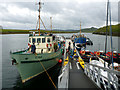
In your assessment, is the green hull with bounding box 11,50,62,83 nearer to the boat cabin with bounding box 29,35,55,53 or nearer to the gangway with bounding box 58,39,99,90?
the boat cabin with bounding box 29,35,55,53

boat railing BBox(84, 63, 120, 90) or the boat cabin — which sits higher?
the boat cabin

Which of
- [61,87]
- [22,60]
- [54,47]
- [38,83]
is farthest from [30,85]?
[61,87]

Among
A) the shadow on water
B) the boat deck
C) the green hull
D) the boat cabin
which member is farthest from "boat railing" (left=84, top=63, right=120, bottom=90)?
the boat cabin

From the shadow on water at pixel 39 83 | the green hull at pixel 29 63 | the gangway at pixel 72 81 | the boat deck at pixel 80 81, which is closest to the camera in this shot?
the gangway at pixel 72 81

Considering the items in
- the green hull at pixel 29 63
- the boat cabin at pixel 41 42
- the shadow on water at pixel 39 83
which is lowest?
the shadow on water at pixel 39 83

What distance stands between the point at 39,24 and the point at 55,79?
30.0 ft

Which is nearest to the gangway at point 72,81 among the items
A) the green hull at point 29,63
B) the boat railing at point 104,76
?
the boat railing at point 104,76

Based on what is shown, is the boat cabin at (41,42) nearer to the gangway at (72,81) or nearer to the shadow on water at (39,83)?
the shadow on water at (39,83)

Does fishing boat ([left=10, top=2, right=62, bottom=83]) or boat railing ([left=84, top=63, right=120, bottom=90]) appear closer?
boat railing ([left=84, top=63, right=120, bottom=90])

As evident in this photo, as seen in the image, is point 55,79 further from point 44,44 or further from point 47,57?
point 44,44

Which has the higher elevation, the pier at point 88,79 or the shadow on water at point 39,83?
the pier at point 88,79

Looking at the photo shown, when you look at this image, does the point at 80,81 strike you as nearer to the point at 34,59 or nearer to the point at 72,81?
the point at 72,81

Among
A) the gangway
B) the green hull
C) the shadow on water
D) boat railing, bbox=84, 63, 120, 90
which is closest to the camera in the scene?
boat railing, bbox=84, 63, 120, 90

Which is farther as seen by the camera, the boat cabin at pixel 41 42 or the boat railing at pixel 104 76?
the boat cabin at pixel 41 42
